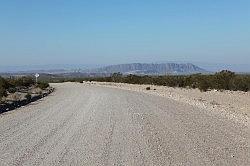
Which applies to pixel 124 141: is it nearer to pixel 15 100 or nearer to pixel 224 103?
pixel 224 103

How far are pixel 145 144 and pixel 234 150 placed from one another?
2398 mm

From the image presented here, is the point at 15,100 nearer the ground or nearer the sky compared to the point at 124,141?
nearer the ground

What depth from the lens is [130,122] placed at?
18219 millimetres

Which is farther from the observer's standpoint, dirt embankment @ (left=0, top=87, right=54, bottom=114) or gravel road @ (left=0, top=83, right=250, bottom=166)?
dirt embankment @ (left=0, top=87, right=54, bottom=114)

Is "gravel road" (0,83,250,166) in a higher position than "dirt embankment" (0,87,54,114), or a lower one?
higher

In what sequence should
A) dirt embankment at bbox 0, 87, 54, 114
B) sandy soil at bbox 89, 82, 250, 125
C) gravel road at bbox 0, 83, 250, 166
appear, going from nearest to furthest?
1. gravel road at bbox 0, 83, 250, 166
2. sandy soil at bbox 89, 82, 250, 125
3. dirt embankment at bbox 0, 87, 54, 114

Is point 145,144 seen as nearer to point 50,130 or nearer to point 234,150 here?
point 234,150

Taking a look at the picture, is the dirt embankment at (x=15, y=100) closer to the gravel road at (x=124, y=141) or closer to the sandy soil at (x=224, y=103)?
the gravel road at (x=124, y=141)

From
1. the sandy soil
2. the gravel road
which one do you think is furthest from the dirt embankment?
the sandy soil

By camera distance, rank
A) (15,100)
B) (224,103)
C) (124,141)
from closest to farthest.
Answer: (124,141) < (224,103) < (15,100)

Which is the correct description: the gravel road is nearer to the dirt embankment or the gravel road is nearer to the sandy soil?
the sandy soil

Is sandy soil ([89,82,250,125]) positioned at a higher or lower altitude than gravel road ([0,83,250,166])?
lower

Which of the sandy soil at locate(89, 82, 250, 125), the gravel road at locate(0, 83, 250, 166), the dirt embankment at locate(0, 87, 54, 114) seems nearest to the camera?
the gravel road at locate(0, 83, 250, 166)

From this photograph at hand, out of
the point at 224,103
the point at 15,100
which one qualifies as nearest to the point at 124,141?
the point at 224,103
